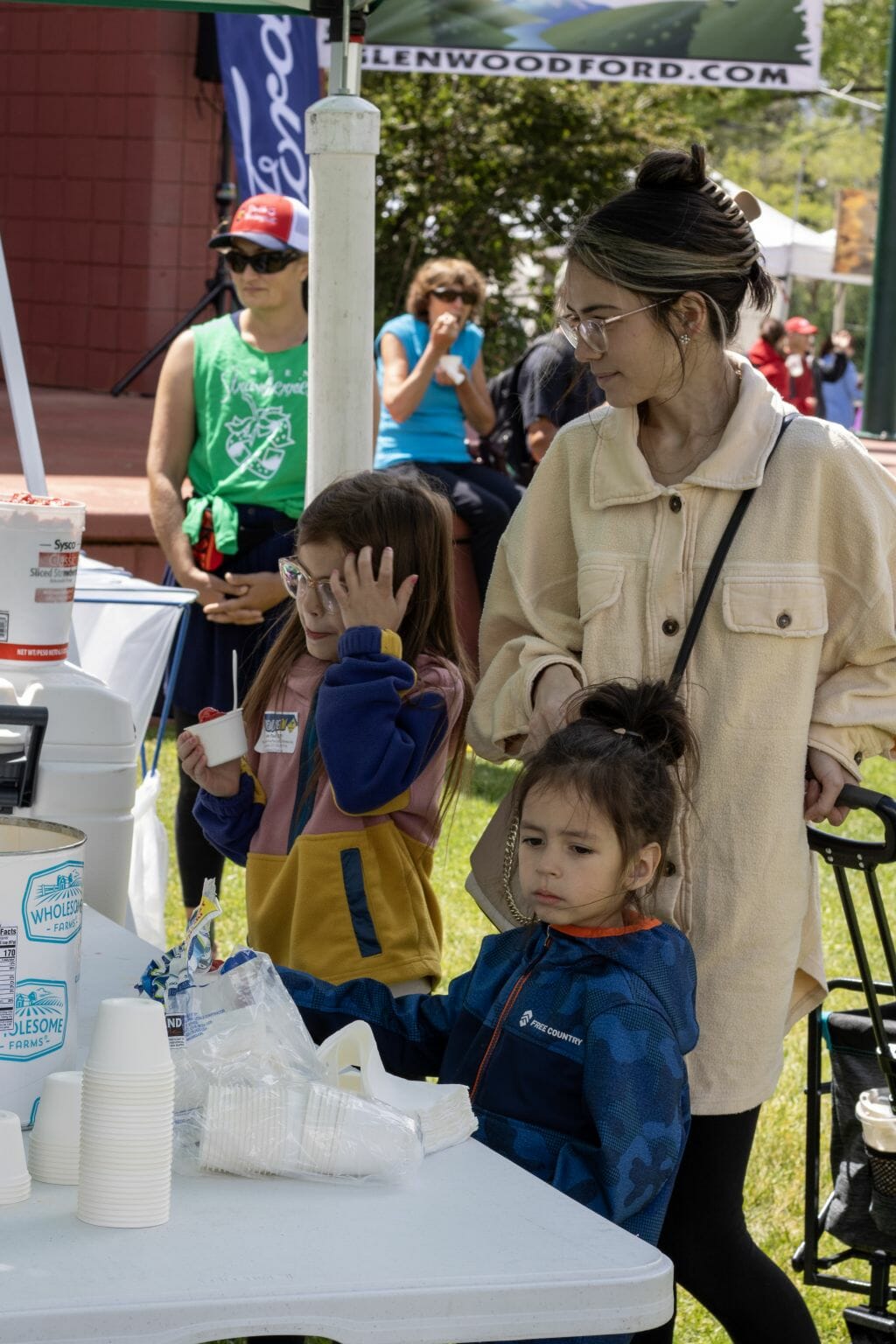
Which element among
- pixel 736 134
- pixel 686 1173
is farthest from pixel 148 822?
pixel 736 134

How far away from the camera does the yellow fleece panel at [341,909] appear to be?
2.53 metres

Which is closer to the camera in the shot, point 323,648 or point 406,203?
point 323,648

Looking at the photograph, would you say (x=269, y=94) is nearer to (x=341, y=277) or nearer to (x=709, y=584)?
(x=341, y=277)

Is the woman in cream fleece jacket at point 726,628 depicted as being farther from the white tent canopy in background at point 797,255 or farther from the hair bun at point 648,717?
the white tent canopy in background at point 797,255

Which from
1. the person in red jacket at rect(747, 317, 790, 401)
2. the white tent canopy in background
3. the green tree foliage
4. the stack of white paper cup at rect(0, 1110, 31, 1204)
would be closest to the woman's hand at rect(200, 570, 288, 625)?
the stack of white paper cup at rect(0, 1110, 31, 1204)

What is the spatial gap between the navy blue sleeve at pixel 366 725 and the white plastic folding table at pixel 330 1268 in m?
0.91

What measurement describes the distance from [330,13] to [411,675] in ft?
4.98

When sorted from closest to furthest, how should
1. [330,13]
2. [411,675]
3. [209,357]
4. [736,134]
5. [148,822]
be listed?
[411,675]
[330,13]
[148,822]
[209,357]
[736,134]

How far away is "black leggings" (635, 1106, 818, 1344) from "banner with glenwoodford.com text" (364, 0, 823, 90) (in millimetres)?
6153

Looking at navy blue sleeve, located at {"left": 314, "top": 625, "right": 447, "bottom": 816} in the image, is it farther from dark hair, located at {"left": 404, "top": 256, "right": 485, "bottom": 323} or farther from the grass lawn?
dark hair, located at {"left": 404, "top": 256, "right": 485, "bottom": 323}

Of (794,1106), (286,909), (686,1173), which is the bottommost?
(794,1106)

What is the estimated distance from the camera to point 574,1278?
4.72 feet

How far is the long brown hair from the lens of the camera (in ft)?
8.77

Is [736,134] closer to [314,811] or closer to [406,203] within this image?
[406,203]
